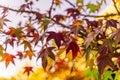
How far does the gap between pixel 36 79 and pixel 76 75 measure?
0.76 m

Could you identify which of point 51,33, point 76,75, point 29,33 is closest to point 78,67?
point 76,75

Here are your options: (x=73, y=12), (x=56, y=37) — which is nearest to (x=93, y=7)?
(x=73, y=12)

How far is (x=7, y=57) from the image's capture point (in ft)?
8.52

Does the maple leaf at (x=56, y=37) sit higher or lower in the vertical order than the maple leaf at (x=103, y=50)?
higher

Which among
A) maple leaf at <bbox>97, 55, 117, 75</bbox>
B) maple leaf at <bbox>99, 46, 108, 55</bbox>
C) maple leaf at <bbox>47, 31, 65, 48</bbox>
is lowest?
maple leaf at <bbox>97, 55, 117, 75</bbox>

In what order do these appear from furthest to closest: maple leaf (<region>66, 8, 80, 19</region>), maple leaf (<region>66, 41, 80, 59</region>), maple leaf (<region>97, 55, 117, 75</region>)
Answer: maple leaf (<region>66, 8, 80, 19</region>), maple leaf (<region>66, 41, 80, 59</region>), maple leaf (<region>97, 55, 117, 75</region>)

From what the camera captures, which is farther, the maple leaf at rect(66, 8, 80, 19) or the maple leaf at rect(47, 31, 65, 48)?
the maple leaf at rect(66, 8, 80, 19)

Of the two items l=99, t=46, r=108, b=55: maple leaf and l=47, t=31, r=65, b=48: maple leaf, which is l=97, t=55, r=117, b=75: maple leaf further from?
l=47, t=31, r=65, b=48: maple leaf

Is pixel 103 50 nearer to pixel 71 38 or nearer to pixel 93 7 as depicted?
pixel 71 38

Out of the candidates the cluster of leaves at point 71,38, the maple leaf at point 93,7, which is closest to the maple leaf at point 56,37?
the cluster of leaves at point 71,38

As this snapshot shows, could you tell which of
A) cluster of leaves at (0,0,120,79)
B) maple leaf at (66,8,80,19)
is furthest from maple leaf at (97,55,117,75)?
maple leaf at (66,8,80,19)

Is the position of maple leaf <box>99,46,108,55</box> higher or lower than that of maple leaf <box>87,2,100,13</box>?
lower

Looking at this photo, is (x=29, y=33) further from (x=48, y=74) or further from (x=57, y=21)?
(x=48, y=74)

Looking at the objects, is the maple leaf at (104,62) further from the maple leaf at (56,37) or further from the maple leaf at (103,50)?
the maple leaf at (56,37)
